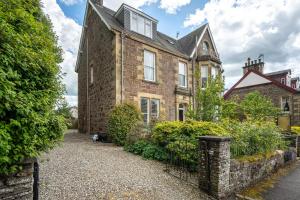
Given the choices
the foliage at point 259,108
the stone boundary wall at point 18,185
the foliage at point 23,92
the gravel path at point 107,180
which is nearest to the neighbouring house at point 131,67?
the foliage at point 259,108

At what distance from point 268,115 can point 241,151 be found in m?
17.0

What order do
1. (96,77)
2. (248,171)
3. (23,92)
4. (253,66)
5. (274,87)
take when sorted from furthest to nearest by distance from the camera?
(253,66), (274,87), (96,77), (248,171), (23,92)

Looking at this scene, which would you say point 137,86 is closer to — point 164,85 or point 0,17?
point 164,85

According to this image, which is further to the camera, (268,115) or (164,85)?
(268,115)

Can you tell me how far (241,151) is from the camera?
7137mm

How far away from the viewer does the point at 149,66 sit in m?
14.6

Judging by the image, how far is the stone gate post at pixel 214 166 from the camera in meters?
5.48

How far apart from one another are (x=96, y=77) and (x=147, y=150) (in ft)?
30.8

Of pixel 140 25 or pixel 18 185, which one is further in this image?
pixel 140 25

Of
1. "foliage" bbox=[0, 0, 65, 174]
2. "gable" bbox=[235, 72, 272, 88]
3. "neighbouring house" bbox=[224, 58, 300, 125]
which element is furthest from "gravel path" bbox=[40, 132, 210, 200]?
"gable" bbox=[235, 72, 272, 88]

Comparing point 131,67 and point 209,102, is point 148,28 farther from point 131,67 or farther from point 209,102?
point 209,102

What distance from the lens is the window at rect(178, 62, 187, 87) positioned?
16.9 metres

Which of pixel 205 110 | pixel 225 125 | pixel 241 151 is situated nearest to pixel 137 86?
pixel 205 110

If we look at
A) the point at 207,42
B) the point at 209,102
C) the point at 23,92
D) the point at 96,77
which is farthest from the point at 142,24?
the point at 23,92
